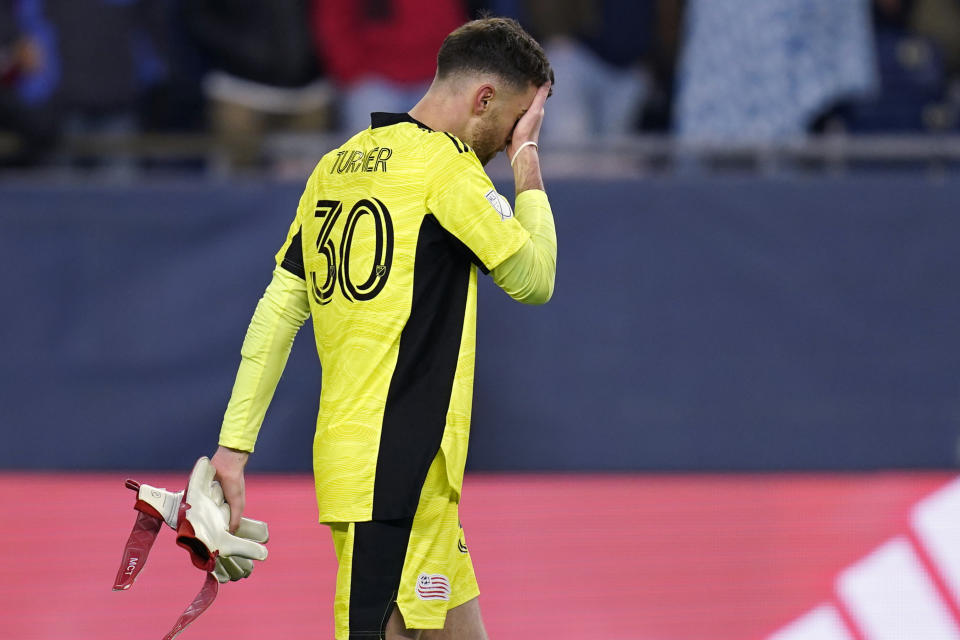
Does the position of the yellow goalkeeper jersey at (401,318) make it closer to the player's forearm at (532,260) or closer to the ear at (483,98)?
the player's forearm at (532,260)

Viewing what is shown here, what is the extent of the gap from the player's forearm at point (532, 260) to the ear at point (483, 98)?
0.23 m

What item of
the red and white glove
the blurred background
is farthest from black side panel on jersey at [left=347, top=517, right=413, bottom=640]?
the blurred background

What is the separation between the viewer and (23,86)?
7.58 metres

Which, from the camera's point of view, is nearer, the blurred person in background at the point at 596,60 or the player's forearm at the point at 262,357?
the player's forearm at the point at 262,357

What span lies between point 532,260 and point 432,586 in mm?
764

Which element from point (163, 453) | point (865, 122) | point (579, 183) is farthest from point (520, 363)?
point (865, 122)

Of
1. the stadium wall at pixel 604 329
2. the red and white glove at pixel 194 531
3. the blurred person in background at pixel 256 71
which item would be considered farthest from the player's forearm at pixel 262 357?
the blurred person in background at pixel 256 71

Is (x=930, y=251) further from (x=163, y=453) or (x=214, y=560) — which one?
(x=214, y=560)

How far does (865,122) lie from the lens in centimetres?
794

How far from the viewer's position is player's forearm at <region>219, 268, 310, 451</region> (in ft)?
10.2

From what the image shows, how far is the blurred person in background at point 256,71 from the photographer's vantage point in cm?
766

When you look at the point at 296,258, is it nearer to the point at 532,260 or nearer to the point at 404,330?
the point at 404,330

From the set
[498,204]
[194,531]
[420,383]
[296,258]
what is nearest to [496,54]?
[498,204]

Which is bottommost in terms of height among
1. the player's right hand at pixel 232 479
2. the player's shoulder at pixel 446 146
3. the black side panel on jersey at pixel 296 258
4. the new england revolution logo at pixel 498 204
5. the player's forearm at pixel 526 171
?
the player's right hand at pixel 232 479
